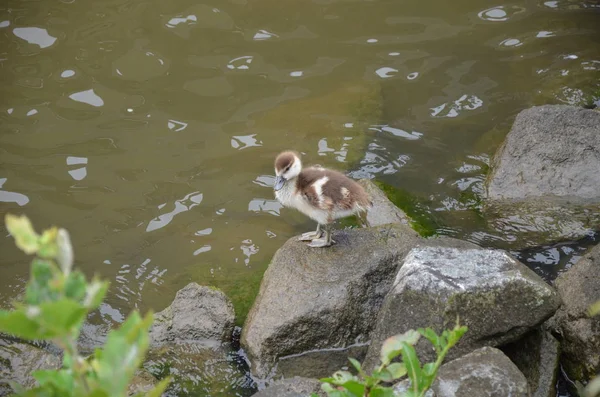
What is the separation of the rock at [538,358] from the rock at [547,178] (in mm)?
1566

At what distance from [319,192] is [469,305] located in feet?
5.37

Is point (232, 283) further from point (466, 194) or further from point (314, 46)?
point (314, 46)

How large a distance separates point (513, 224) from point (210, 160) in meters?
3.40

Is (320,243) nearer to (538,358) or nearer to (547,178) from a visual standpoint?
(538,358)

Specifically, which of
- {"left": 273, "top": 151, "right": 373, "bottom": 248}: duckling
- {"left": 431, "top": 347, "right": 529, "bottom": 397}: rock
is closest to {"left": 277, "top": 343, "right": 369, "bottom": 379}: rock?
{"left": 273, "top": 151, "right": 373, "bottom": 248}: duckling

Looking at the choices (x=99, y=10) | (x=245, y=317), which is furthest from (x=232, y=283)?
(x=99, y=10)

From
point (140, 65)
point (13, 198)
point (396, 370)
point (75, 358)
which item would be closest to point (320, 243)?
point (396, 370)

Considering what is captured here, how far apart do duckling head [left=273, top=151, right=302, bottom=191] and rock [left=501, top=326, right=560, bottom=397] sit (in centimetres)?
218

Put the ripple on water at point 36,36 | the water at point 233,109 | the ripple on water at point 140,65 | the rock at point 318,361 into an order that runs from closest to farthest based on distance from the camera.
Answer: the rock at point 318,361 < the water at point 233,109 < the ripple on water at point 140,65 < the ripple on water at point 36,36

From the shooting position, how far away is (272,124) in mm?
8086

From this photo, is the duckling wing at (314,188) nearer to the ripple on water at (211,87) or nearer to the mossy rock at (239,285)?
the mossy rock at (239,285)

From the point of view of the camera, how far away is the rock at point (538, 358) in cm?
462

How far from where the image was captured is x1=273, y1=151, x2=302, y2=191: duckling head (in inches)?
217

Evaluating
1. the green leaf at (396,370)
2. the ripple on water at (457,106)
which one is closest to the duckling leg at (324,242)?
the green leaf at (396,370)
